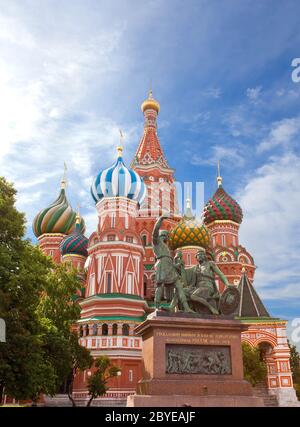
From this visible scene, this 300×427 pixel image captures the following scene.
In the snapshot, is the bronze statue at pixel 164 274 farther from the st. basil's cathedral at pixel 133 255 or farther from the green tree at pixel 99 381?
the green tree at pixel 99 381

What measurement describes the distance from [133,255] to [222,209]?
1530 centimetres

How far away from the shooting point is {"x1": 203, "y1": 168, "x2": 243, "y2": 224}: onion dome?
156ft

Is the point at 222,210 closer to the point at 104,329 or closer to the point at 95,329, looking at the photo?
the point at 104,329

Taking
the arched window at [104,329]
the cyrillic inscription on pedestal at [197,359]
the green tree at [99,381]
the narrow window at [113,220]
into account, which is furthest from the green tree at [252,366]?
the cyrillic inscription on pedestal at [197,359]

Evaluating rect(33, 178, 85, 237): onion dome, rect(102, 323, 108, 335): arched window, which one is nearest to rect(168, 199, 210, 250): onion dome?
rect(102, 323, 108, 335): arched window

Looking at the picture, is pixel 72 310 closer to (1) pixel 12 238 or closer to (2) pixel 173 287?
(1) pixel 12 238

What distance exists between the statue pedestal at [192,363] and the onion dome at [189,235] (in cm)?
2724

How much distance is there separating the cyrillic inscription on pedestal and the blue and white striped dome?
26.1 meters

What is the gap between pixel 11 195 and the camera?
18.4m

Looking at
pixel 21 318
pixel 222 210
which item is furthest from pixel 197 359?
pixel 222 210

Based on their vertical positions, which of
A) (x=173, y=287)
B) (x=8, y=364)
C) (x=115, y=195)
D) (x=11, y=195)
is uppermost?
(x=115, y=195)
